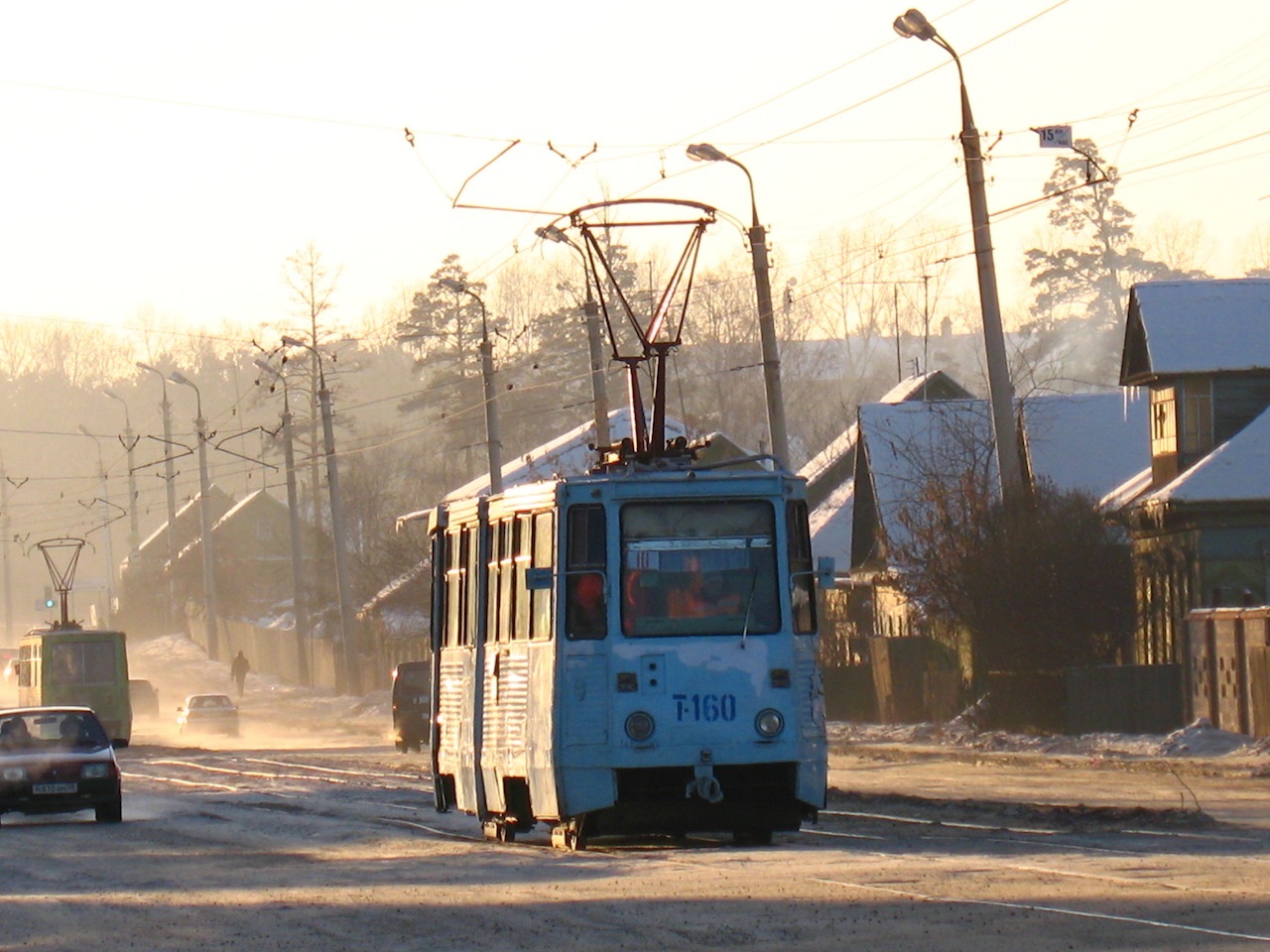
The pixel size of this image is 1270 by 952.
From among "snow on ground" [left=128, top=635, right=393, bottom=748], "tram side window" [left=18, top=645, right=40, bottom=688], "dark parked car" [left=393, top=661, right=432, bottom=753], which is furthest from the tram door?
"tram side window" [left=18, top=645, right=40, bottom=688]

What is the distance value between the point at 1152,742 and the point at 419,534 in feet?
142

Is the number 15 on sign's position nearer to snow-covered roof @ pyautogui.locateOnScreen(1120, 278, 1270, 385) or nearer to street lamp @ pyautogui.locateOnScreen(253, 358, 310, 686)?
snow-covered roof @ pyautogui.locateOnScreen(1120, 278, 1270, 385)

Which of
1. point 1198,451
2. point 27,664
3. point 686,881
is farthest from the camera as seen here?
point 27,664

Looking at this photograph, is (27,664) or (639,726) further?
(27,664)

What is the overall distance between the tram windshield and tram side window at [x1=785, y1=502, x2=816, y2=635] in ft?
0.48

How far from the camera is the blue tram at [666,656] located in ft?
48.0

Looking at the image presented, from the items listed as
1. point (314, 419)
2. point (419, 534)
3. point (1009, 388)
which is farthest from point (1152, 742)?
point (314, 419)

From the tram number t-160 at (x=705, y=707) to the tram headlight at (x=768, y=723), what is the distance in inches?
7.0

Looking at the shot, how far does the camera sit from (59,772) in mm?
24125

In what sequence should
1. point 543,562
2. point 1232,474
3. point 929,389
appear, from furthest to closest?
point 929,389 → point 1232,474 → point 543,562

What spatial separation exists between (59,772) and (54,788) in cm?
20

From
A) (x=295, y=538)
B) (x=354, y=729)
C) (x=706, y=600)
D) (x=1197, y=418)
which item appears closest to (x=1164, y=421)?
(x=1197, y=418)

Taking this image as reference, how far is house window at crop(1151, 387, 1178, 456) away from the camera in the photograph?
3778cm

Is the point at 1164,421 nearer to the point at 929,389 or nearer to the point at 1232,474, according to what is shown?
the point at 1232,474
